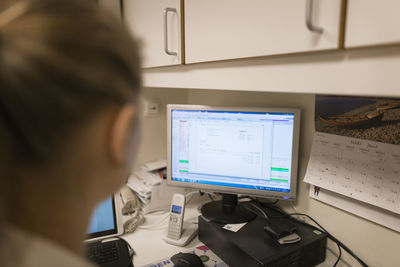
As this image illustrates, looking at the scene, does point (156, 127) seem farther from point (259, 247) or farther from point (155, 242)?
point (259, 247)

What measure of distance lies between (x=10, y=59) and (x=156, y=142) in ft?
4.26

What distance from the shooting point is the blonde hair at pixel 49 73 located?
28cm

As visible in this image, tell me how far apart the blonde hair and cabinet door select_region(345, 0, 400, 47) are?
377mm

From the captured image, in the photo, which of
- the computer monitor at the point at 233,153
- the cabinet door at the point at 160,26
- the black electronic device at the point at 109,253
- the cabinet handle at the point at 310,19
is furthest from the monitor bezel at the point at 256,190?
the cabinet handle at the point at 310,19

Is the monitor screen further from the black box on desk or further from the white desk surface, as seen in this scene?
the black box on desk

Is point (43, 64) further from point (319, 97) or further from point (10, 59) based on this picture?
point (319, 97)

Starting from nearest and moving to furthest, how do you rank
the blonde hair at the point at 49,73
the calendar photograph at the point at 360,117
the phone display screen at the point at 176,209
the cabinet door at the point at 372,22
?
the blonde hair at the point at 49,73 → the cabinet door at the point at 372,22 → the calendar photograph at the point at 360,117 → the phone display screen at the point at 176,209

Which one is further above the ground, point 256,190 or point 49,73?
point 49,73

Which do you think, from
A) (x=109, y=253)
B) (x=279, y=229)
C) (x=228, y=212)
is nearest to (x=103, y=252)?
(x=109, y=253)

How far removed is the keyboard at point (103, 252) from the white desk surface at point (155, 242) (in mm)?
67

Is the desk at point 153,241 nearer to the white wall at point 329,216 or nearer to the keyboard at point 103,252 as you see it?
the keyboard at point 103,252

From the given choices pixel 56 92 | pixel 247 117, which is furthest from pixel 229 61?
pixel 56 92

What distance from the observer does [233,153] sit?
3.51 feet

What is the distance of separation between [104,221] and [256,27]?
0.81 metres
